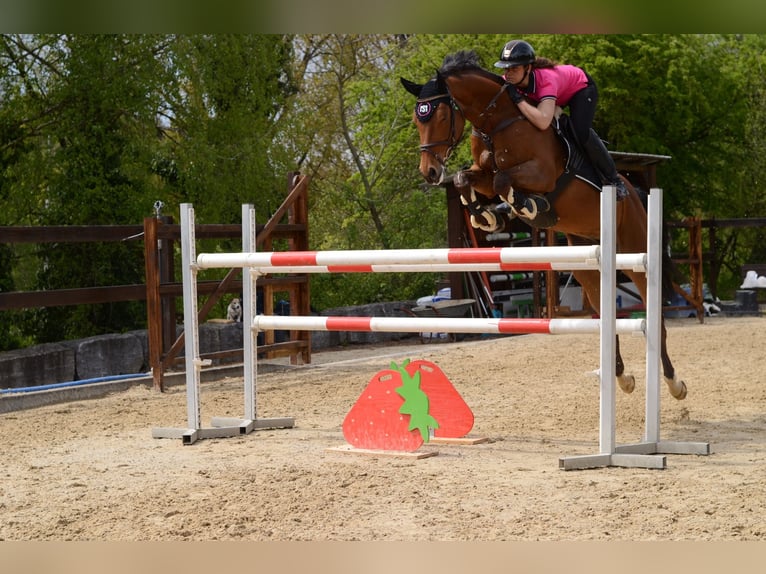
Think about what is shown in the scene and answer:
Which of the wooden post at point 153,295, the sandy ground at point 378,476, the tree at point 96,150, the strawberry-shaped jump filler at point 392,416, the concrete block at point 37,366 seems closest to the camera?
the sandy ground at point 378,476

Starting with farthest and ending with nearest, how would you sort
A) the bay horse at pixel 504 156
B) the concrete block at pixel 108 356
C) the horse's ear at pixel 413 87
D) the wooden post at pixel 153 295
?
1. the concrete block at pixel 108 356
2. the wooden post at pixel 153 295
3. the horse's ear at pixel 413 87
4. the bay horse at pixel 504 156

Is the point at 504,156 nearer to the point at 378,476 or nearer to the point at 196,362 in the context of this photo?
the point at 196,362

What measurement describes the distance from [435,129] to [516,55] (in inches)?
24.1

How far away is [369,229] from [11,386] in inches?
337

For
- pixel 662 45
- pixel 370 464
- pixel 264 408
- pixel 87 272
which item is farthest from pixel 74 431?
pixel 662 45

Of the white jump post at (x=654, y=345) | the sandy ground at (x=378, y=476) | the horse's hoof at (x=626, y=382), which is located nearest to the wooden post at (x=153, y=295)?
the sandy ground at (x=378, y=476)

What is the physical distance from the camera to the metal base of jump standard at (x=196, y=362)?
4992mm

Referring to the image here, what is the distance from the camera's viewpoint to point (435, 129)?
5020mm

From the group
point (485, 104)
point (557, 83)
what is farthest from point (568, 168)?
point (485, 104)

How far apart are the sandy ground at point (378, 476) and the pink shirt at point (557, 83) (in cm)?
185

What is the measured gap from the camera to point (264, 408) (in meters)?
6.10

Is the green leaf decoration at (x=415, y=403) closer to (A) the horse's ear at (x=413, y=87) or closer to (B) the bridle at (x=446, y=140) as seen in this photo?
(B) the bridle at (x=446, y=140)

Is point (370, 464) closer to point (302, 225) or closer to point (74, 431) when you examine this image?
point (74, 431)

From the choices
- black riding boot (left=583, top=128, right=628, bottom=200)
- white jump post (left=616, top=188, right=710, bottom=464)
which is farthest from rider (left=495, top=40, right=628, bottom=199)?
white jump post (left=616, top=188, right=710, bottom=464)
